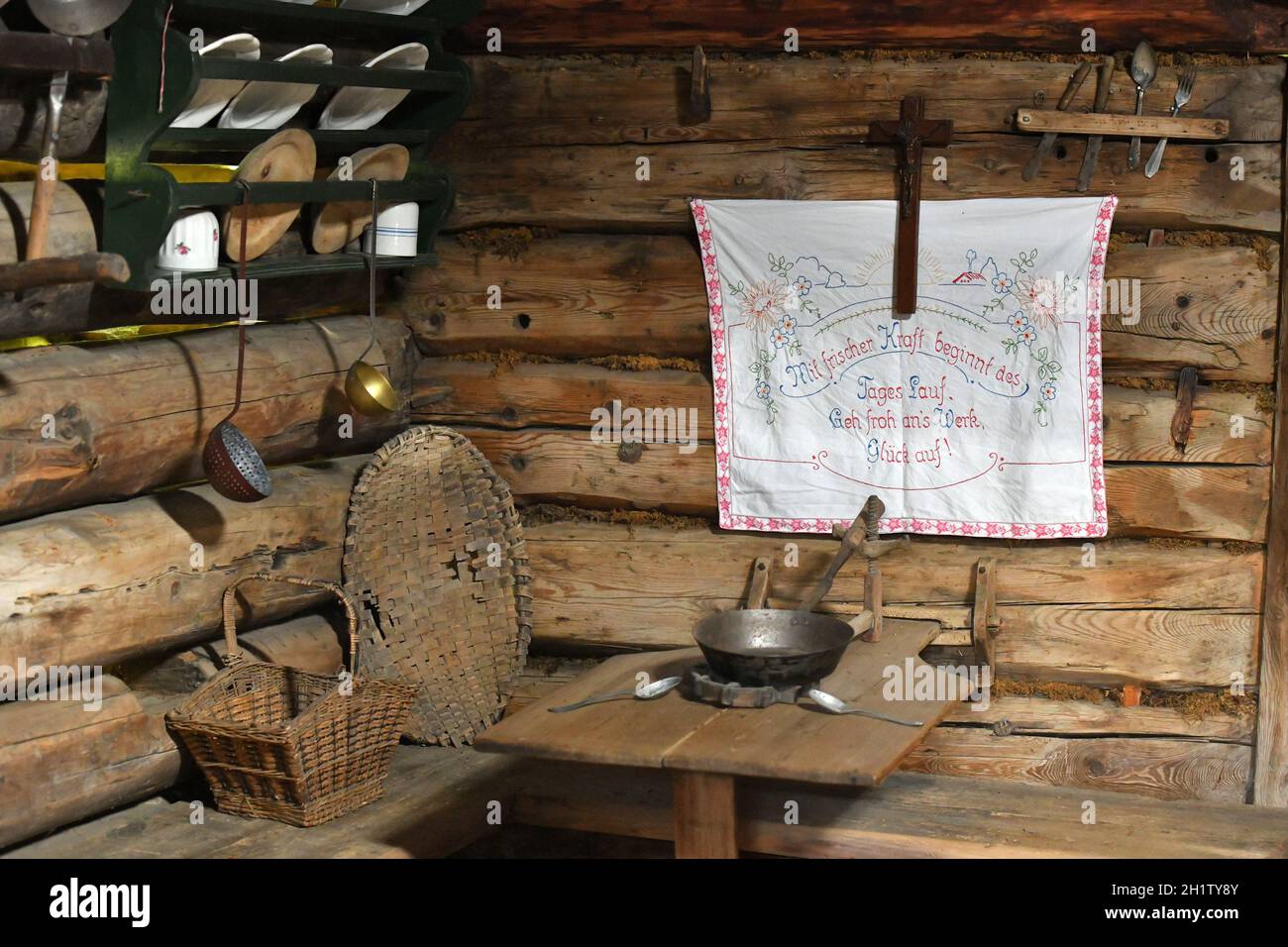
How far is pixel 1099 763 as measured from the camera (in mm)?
4188

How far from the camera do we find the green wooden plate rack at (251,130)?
3361 mm

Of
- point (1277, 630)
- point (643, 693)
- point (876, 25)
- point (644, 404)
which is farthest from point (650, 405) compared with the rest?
point (1277, 630)

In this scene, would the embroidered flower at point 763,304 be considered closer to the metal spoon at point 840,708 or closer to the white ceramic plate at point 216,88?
the metal spoon at point 840,708

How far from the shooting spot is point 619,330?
14.7 feet

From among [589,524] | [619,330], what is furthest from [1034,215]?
[589,524]

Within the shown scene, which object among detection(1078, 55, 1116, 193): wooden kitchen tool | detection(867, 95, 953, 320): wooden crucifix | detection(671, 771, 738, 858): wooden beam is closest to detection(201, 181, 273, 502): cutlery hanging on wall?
detection(671, 771, 738, 858): wooden beam

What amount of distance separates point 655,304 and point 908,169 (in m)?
0.83

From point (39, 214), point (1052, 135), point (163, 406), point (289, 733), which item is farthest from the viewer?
point (1052, 135)

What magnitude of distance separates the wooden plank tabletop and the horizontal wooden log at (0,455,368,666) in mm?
931

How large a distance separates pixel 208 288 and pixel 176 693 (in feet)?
3.44

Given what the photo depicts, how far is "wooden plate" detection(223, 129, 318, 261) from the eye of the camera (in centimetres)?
368

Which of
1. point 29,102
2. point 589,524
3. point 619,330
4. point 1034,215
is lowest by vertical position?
point 589,524

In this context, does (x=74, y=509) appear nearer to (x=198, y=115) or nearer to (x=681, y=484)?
→ (x=198, y=115)

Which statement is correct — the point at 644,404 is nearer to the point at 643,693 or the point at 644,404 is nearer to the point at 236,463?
the point at 643,693
